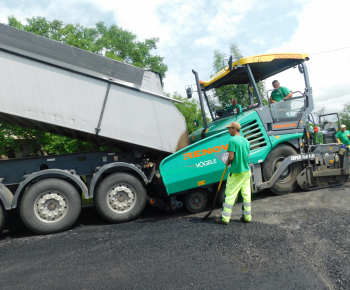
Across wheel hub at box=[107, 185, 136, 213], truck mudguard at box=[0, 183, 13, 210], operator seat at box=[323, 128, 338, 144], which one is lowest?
wheel hub at box=[107, 185, 136, 213]

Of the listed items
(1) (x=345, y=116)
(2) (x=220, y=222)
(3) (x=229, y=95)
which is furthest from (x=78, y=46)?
(1) (x=345, y=116)

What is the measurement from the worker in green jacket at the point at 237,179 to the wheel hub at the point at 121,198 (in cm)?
151

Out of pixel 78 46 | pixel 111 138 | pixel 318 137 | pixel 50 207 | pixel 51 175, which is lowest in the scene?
pixel 50 207

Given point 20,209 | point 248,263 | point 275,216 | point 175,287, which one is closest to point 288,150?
point 275,216

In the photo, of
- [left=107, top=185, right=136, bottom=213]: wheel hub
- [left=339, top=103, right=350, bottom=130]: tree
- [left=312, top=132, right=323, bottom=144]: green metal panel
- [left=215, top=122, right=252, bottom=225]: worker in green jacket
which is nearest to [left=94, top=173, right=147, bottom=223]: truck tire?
[left=107, top=185, right=136, bottom=213]: wheel hub

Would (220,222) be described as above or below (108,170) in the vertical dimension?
below

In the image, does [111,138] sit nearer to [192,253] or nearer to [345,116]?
[192,253]

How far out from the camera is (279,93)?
5.86 metres

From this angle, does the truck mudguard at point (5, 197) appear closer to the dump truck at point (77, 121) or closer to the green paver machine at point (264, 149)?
the dump truck at point (77, 121)

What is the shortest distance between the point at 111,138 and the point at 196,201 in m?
1.86

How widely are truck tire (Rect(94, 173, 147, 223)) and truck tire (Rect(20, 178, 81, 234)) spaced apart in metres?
0.38

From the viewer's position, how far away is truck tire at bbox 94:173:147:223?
15.2 ft

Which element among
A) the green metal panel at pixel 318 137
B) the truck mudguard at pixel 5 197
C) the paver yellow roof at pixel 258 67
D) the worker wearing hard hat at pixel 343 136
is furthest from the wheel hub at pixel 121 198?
the worker wearing hard hat at pixel 343 136

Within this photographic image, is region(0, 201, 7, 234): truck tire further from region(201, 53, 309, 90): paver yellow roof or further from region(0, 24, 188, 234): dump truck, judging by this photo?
region(201, 53, 309, 90): paver yellow roof
